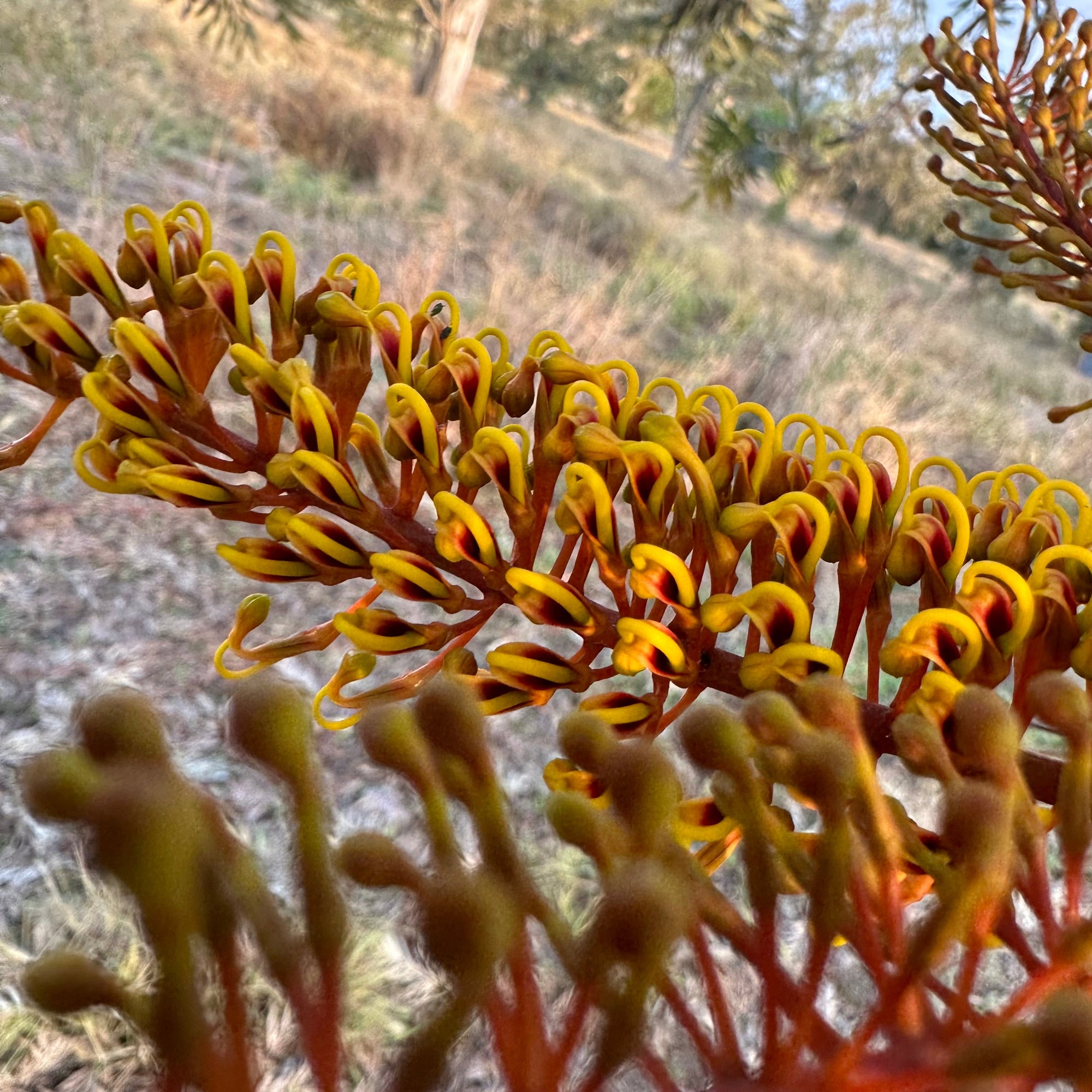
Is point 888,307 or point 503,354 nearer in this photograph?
point 503,354

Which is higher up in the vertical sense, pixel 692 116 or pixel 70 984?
pixel 692 116

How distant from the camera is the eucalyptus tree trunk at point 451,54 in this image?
480 centimetres

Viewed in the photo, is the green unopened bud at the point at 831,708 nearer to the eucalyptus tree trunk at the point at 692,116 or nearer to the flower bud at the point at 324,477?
the flower bud at the point at 324,477

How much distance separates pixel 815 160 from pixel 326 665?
1993 millimetres

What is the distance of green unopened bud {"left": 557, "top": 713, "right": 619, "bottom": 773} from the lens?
0.22 m

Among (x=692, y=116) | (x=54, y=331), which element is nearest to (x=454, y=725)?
(x=54, y=331)

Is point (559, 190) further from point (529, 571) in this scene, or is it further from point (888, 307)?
point (529, 571)

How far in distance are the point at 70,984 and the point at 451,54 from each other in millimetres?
6096

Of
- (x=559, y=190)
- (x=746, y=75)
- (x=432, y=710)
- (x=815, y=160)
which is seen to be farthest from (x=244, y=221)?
(x=432, y=710)

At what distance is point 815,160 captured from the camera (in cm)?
234

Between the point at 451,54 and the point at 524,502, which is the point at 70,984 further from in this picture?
the point at 451,54

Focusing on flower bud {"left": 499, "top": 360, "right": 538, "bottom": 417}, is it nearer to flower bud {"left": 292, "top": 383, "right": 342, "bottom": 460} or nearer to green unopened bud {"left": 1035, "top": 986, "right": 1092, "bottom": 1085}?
flower bud {"left": 292, "top": 383, "right": 342, "bottom": 460}

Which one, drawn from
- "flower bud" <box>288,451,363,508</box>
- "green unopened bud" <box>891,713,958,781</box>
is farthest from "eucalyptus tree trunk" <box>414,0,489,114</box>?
"green unopened bud" <box>891,713,958,781</box>

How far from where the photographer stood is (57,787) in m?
0.14
